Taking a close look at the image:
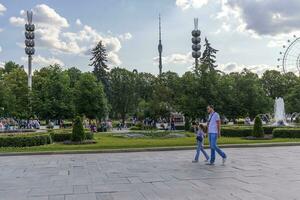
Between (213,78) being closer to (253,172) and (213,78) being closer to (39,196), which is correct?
(253,172)

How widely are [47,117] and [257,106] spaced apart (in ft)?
83.8

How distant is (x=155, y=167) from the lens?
44.5 feet

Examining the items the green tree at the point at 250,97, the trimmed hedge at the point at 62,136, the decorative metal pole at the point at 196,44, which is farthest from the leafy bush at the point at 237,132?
the decorative metal pole at the point at 196,44

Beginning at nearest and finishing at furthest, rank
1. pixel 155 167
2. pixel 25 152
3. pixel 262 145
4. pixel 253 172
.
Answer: pixel 253 172
pixel 155 167
pixel 25 152
pixel 262 145

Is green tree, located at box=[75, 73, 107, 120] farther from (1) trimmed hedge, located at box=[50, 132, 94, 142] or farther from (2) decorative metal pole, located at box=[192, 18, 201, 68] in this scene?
(1) trimmed hedge, located at box=[50, 132, 94, 142]

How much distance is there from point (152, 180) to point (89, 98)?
4690 cm

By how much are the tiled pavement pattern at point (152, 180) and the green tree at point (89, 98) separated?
136ft

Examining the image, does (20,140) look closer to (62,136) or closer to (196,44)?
(62,136)

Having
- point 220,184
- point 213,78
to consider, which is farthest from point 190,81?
point 220,184

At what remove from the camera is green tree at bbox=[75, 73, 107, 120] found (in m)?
56.9

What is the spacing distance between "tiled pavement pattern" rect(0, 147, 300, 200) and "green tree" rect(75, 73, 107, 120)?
4147 cm

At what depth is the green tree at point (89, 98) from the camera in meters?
56.9

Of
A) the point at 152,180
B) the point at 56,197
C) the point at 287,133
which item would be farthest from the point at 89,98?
the point at 56,197

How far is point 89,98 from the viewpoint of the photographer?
57.0 m
